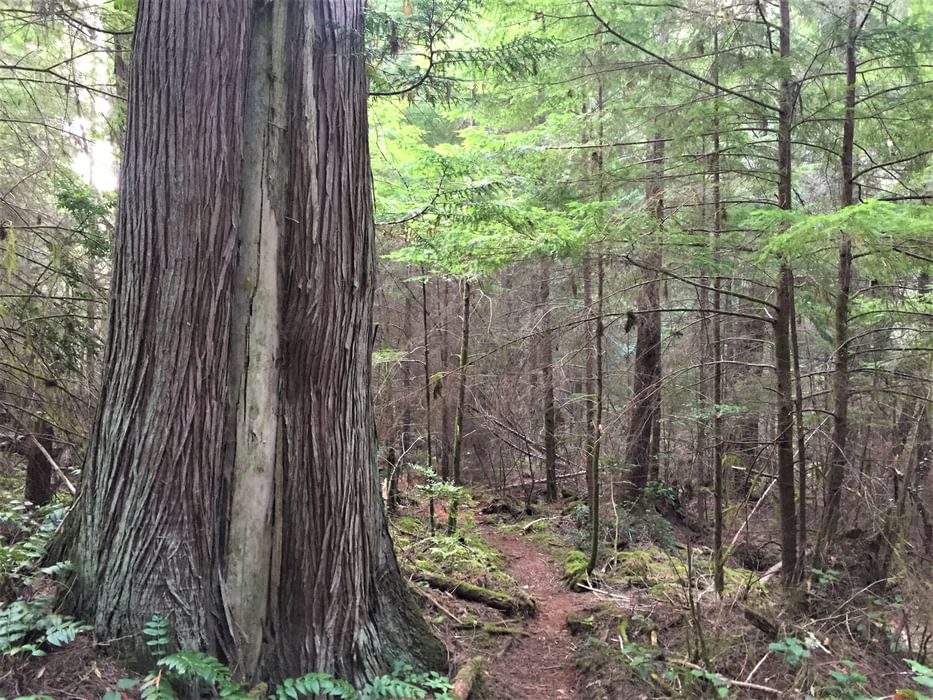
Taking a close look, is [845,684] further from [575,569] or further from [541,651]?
[575,569]

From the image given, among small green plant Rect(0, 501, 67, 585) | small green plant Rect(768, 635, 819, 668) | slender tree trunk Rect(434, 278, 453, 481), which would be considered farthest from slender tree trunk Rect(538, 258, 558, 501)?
small green plant Rect(0, 501, 67, 585)

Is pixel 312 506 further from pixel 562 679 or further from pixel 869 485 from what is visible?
pixel 869 485

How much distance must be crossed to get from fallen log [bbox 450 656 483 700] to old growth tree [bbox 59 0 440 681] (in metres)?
0.57

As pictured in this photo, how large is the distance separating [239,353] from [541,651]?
13.1 ft

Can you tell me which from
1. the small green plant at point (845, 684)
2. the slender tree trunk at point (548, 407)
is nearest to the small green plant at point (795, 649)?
the small green plant at point (845, 684)

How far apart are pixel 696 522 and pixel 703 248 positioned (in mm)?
6083

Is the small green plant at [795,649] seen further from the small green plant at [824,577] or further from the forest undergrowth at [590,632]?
the small green plant at [824,577]

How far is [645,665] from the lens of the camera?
15.6 ft

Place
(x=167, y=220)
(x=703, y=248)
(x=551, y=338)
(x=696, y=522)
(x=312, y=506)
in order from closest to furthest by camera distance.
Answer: (x=167, y=220) < (x=312, y=506) < (x=703, y=248) < (x=551, y=338) < (x=696, y=522)

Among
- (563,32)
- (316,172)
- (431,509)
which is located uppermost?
(563,32)

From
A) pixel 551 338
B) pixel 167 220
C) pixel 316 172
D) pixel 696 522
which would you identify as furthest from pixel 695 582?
pixel 167 220

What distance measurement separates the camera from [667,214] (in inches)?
287

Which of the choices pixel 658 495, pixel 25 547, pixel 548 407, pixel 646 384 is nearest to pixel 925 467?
pixel 646 384

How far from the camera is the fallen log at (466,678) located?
3858mm
